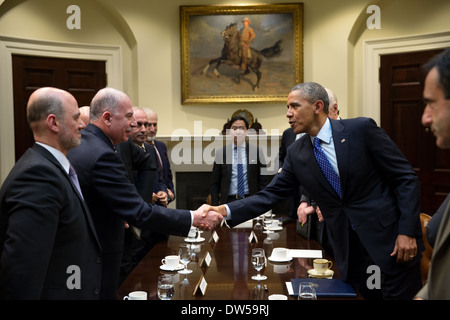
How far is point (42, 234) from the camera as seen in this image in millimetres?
1833

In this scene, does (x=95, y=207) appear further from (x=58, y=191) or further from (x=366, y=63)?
(x=366, y=63)

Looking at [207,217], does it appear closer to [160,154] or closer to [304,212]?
[304,212]

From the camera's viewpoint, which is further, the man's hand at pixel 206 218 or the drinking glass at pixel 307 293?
the man's hand at pixel 206 218

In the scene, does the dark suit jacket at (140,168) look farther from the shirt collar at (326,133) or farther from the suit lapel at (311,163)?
the shirt collar at (326,133)

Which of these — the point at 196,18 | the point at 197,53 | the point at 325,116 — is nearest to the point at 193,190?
the point at 197,53

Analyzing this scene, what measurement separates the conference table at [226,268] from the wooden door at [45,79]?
341 centimetres

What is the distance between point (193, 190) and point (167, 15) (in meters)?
2.50

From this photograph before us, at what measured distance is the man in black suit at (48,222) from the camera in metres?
1.80

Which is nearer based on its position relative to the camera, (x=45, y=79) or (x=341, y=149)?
(x=341, y=149)

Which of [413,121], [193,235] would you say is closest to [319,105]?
[193,235]

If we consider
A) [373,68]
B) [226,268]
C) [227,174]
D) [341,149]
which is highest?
[373,68]

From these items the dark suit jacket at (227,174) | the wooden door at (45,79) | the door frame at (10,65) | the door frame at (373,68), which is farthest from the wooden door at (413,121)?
the door frame at (10,65)

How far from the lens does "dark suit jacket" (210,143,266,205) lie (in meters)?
5.68

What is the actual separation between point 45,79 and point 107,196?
169 inches
